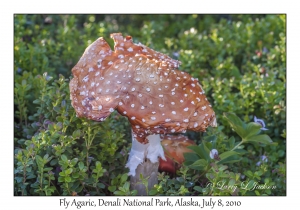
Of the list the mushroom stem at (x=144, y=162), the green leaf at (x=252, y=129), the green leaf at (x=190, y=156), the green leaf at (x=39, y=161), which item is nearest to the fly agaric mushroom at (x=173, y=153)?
the green leaf at (x=190, y=156)

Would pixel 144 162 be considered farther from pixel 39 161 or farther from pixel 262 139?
pixel 262 139

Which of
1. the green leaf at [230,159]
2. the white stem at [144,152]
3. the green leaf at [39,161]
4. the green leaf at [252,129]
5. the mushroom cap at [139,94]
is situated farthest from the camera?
the green leaf at [252,129]

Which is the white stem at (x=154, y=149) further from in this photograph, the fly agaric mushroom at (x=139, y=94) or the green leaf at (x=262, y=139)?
the green leaf at (x=262, y=139)

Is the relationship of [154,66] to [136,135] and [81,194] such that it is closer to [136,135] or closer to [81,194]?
[136,135]

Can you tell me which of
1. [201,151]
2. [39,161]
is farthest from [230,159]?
[39,161]

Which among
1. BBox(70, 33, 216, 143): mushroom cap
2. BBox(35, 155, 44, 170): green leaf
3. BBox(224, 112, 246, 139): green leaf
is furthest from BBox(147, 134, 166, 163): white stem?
BBox(35, 155, 44, 170): green leaf

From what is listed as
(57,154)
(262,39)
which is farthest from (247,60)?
(57,154)
